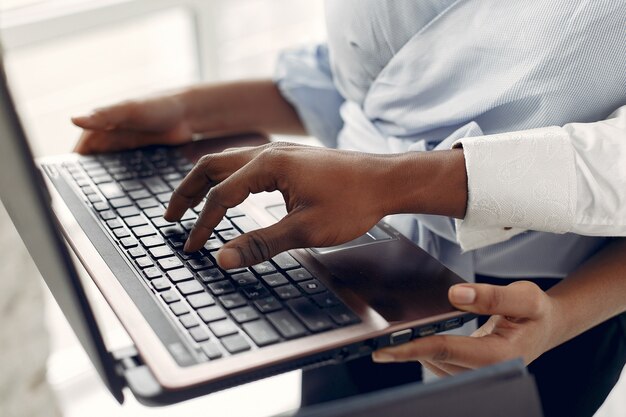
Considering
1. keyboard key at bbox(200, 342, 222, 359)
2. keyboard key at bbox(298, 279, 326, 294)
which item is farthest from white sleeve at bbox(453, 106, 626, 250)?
keyboard key at bbox(200, 342, 222, 359)

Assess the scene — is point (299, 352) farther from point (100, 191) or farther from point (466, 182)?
point (100, 191)

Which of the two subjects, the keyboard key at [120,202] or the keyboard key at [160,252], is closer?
the keyboard key at [160,252]

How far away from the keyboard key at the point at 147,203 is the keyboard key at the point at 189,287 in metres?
0.16

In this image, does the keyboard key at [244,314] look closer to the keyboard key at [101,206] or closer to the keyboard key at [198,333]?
the keyboard key at [198,333]

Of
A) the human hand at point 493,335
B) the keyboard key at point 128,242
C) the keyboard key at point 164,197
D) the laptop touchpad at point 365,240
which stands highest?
the keyboard key at point 128,242

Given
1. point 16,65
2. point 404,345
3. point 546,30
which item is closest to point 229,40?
point 16,65

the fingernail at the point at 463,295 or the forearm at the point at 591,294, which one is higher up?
the fingernail at the point at 463,295

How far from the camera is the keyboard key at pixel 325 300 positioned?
1.75 ft

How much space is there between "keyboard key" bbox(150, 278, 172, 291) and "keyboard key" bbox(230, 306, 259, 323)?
0.06 metres

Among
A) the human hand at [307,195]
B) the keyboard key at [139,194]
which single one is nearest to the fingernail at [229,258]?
the human hand at [307,195]

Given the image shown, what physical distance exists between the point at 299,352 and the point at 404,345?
82 millimetres

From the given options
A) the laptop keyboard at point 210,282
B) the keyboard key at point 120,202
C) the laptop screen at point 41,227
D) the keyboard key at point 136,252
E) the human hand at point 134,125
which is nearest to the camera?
the laptop screen at point 41,227

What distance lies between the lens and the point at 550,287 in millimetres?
714

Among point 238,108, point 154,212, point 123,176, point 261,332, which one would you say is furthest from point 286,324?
point 238,108
